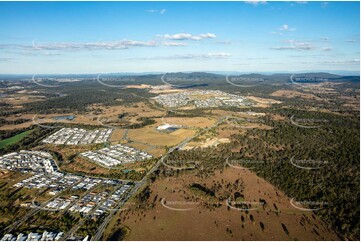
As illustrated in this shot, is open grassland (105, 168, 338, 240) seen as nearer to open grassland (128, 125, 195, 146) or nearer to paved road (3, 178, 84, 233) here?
paved road (3, 178, 84, 233)

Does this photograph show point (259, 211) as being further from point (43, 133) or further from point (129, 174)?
point (43, 133)

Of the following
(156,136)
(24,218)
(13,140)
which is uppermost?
(156,136)

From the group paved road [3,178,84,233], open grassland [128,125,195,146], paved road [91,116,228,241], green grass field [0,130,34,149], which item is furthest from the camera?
green grass field [0,130,34,149]

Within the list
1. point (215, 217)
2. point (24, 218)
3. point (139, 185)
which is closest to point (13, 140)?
point (24, 218)

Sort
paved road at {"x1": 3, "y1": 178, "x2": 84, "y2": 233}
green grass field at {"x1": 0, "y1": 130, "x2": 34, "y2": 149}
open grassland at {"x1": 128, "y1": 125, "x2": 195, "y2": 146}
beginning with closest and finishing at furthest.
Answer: paved road at {"x1": 3, "y1": 178, "x2": 84, "y2": 233} → open grassland at {"x1": 128, "y1": 125, "x2": 195, "y2": 146} → green grass field at {"x1": 0, "y1": 130, "x2": 34, "y2": 149}

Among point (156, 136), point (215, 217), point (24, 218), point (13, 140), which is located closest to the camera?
point (24, 218)

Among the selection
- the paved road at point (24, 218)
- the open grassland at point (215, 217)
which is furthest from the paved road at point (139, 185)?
the paved road at point (24, 218)

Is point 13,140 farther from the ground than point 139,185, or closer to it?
closer to it

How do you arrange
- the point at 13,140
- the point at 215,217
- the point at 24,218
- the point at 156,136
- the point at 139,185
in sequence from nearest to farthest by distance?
the point at 24,218, the point at 215,217, the point at 139,185, the point at 156,136, the point at 13,140

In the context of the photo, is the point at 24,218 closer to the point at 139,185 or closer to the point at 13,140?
the point at 139,185

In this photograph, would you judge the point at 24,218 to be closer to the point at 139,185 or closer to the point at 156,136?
the point at 139,185

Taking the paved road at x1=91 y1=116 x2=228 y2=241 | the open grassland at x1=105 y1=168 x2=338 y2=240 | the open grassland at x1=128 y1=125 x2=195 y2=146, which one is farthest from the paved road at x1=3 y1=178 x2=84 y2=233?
the open grassland at x1=128 y1=125 x2=195 y2=146

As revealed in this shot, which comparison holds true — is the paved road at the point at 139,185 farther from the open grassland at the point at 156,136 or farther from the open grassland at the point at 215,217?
the open grassland at the point at 156,136

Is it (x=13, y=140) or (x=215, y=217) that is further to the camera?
(x=13, y=140)
